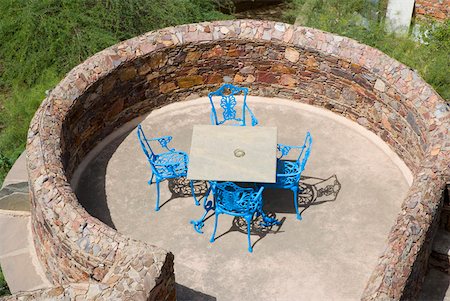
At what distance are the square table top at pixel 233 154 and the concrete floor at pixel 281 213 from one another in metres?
0.78

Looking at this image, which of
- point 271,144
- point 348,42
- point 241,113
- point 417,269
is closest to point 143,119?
point 241,113

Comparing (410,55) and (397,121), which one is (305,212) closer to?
(397,121)

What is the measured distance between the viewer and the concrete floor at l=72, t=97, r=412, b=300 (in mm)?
8312

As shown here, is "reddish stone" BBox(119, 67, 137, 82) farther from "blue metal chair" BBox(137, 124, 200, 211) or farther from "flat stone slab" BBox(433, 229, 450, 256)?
"flat stone slab" BBox(433, 229, 450, 256)

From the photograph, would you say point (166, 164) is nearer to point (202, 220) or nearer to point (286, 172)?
point (202, 220)

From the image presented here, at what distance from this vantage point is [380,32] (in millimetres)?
13570

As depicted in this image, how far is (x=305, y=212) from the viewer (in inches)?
361

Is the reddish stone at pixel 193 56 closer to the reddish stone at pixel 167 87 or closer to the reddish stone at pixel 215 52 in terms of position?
the reddish stone at pixel 215 52

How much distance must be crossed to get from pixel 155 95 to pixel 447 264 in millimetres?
5110

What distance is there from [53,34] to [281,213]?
6.69 meters

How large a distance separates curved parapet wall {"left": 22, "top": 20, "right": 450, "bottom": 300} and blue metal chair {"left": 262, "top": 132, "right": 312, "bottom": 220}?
4.34 feet

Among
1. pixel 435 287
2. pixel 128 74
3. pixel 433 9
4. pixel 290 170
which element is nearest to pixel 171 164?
pixel 290 170

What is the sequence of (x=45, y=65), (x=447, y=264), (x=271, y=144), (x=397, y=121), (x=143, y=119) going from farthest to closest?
1. (x=45, y=65)
2. (x=143, y=119)
3. (x=397, y=121)
4. (x=271, y=144)
5. (x=447, y=264)

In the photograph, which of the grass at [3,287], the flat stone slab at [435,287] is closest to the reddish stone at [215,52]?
the grass at [3,287]
